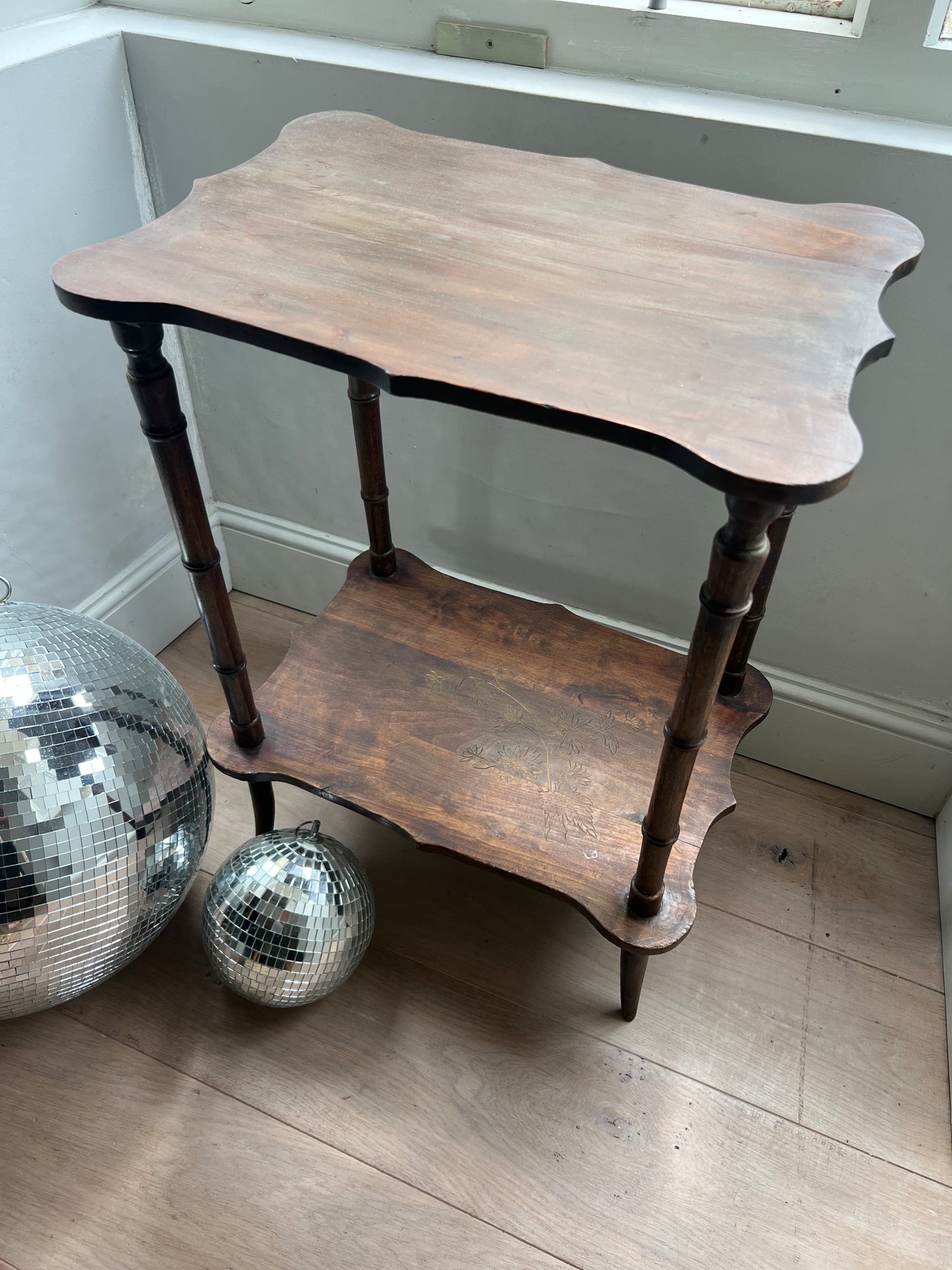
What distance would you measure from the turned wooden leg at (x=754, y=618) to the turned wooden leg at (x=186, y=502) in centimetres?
54

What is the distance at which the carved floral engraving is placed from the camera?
1063 millimetres

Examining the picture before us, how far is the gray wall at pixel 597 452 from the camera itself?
99cm

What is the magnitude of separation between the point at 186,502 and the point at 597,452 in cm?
54

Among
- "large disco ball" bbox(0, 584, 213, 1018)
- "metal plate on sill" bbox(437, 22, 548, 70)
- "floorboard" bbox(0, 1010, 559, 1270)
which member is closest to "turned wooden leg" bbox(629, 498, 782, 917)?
"floorboard" bbox(0, 1010, 559, 1270)

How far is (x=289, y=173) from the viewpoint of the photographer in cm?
91

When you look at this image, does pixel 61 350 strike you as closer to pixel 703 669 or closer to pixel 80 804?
pixel 80 804

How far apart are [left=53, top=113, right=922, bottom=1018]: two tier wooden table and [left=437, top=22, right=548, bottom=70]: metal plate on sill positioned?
0.63 ft

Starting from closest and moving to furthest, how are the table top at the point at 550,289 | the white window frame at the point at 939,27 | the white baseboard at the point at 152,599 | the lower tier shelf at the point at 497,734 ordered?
the table top at the point at 550,289, the white window frame at the point at 939,27, the lower tier shelf at the point at 497,734, the white baseboard at the point at 152,599

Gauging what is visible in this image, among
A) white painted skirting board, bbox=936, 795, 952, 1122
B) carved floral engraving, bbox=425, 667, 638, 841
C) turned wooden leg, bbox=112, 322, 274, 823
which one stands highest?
turned wooden leg, bbox=112, 322, 274, 823

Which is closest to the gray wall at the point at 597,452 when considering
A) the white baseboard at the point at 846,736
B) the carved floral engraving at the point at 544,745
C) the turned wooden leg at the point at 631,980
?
the white baseboard at the point at 846,736

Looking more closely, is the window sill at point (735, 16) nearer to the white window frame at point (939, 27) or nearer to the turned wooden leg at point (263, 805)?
the white window frame at point (939, 27)

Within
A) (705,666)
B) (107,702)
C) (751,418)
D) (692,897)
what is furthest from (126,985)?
(751,418)

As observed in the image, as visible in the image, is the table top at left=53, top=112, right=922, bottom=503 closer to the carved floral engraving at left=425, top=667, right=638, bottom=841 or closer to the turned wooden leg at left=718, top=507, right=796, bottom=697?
the turned wooden leg at left=718, top=507, right=796, bottom=697

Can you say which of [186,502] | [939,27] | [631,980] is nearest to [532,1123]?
[631,980]
